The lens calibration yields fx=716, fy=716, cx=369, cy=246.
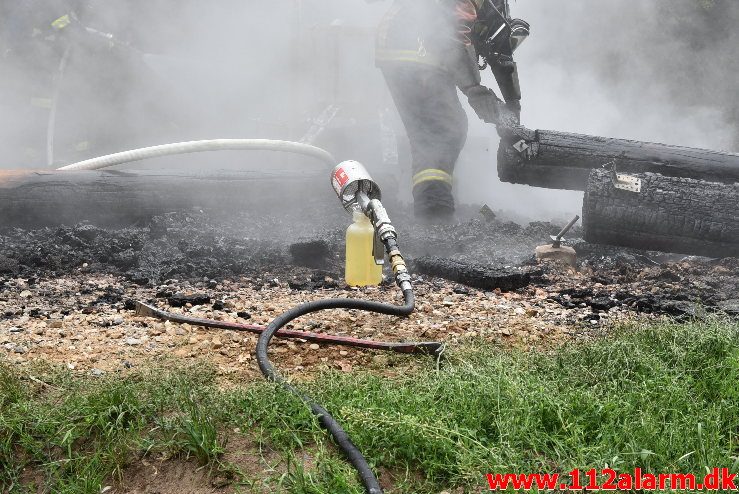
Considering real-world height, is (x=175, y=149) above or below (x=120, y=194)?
above

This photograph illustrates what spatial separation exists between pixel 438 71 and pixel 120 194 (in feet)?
10.5

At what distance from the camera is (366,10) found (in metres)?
12.5

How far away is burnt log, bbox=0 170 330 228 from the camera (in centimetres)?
581

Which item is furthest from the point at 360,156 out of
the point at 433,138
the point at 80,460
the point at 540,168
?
the point at 80,460

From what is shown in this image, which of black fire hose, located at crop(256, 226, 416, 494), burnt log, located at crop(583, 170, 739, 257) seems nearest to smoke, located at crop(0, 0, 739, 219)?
burnt log, located at crop(583, 170, 739, 257)

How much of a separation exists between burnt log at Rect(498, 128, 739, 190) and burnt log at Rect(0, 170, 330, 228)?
7.69 feet

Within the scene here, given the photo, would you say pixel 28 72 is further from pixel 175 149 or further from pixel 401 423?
pixel 401 423

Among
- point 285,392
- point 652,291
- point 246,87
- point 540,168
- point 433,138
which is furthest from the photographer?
point 246,87

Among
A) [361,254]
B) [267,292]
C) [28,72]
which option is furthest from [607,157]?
[28,72]

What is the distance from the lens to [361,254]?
4.36m

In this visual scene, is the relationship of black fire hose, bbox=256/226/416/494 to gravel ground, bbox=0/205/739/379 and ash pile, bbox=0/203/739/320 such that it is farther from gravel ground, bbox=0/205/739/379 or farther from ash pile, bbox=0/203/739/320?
ash pile, bbox=0/203/739/320

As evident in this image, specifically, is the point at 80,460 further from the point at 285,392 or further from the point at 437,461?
the point at 437,461

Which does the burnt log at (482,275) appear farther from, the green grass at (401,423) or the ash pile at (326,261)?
the green grass at (401,423)

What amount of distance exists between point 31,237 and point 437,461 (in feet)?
14.7
